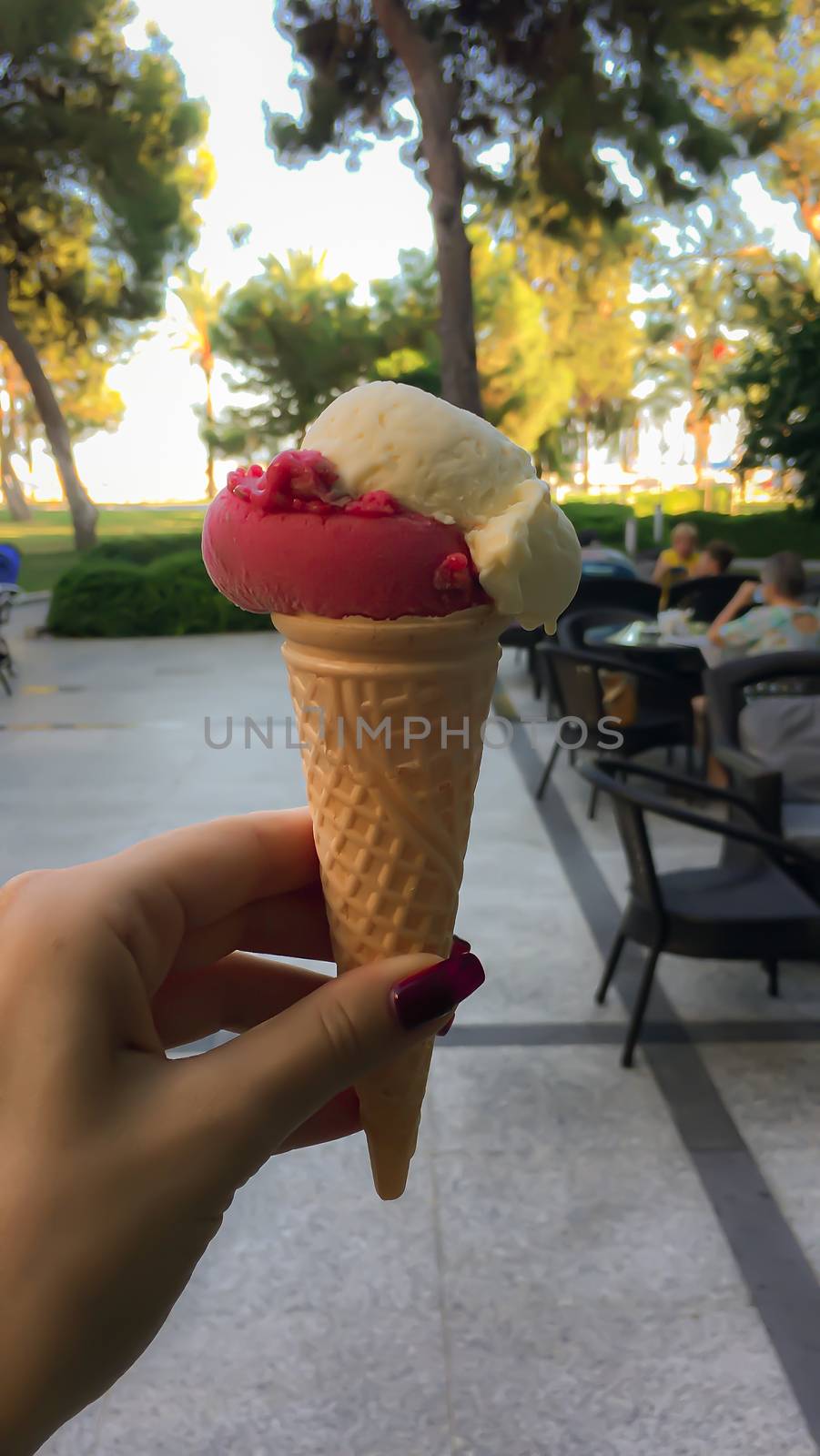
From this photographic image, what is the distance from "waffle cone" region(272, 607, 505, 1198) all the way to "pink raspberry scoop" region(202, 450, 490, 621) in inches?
1.1

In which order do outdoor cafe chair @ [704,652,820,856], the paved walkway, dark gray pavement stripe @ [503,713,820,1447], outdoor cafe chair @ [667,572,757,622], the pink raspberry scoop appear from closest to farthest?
the pink raspberry scoop < the paved walkway < dark gray pavement stripe @ [503,713,820,1447] < outdoor cafe chair @ [704,652,820,856] < outdoor cafe chair @ [667,572,757,622]

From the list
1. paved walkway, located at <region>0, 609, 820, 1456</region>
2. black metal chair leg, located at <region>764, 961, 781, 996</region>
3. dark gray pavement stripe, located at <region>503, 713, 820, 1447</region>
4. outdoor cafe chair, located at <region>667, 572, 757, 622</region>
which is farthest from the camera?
outdoor cafe chair, located at <region>667, 572, 757, 622</region>

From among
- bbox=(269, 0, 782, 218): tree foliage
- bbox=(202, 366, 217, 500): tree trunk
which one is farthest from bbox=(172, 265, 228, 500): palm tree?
bbox=(269, 0, 782, 218): tree foliage

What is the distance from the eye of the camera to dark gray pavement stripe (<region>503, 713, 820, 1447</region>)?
175 cm

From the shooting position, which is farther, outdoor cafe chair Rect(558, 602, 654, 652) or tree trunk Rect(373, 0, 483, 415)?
tree trunk Rect(373, 0, 483, 415)

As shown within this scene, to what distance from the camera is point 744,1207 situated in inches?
81.4

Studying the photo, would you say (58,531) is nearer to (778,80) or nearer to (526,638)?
(526,638)

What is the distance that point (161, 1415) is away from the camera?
166 cm

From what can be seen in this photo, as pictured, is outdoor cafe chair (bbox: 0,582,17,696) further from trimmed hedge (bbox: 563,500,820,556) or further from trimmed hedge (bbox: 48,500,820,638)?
trimmed hedge (bbox: 563,500,820,556)

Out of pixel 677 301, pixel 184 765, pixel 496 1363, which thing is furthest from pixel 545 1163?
pixel 677 301

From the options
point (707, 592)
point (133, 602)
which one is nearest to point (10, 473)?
point (133, 602)

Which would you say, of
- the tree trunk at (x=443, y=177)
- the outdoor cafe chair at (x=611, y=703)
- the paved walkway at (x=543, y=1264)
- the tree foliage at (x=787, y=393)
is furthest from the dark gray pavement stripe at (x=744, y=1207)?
the tree foliage at (x=787, y=393)

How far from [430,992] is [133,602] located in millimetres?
9754

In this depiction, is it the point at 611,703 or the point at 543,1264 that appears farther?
the point at 611,703
